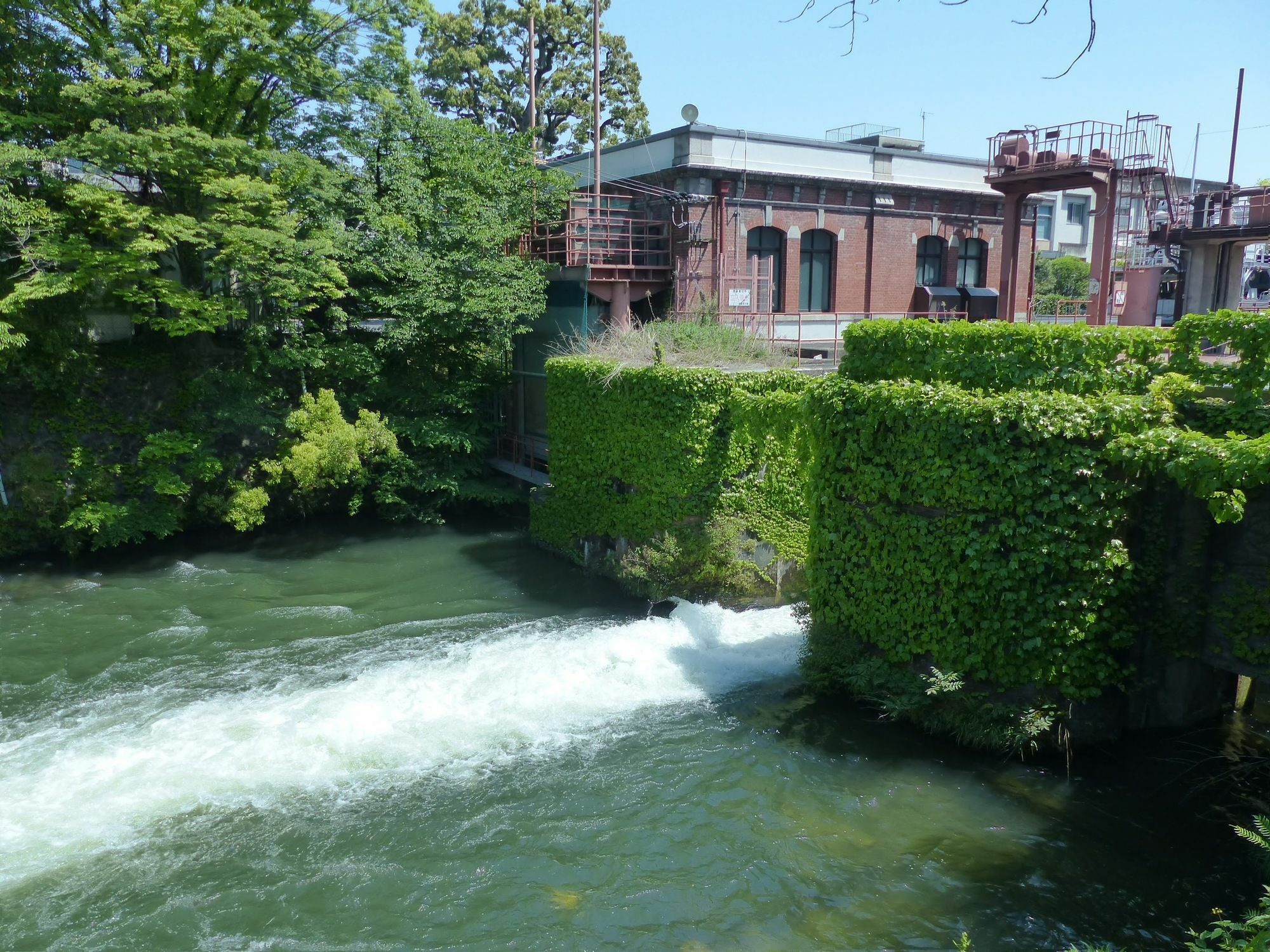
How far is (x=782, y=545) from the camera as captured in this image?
15.8m

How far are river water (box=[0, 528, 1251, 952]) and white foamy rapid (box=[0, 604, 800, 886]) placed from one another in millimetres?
42

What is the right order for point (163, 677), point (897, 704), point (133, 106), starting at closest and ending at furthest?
1. point (897, 704)
2. point (163, 677)
3. point (133, 106)

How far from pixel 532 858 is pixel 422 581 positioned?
9962 mm

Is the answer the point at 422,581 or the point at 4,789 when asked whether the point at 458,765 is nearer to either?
the point at 4,789

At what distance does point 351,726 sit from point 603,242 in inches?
612

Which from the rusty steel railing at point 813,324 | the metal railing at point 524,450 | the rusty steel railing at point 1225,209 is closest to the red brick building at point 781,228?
the rusty steel railing at point 813,324

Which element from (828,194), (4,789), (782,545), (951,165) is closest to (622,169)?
(828,194)

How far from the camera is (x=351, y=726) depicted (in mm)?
11641

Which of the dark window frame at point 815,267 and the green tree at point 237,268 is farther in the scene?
the dark window frame at point 815,267

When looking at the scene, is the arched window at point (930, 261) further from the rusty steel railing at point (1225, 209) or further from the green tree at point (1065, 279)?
the green tree at point (1065, 279)

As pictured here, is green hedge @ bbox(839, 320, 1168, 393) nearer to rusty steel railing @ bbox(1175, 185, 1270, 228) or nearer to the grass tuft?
the grass tuft

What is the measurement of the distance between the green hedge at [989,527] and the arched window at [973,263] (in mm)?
20770

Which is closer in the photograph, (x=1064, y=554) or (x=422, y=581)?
(x=1064, y=554)

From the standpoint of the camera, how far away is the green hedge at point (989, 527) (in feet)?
33.3
